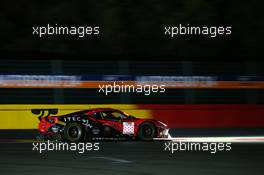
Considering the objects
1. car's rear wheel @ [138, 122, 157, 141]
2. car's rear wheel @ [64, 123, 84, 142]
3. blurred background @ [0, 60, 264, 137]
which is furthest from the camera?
blurred background @ [0, 60, 264, 137]

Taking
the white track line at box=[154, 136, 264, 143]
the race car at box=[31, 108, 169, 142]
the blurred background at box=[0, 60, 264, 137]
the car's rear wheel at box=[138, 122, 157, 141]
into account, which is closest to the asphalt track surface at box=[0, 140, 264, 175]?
the race car at box=[31, 108, 169, 142]

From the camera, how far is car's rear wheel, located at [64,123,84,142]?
52.2 ft

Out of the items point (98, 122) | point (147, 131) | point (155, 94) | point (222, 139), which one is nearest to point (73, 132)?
point (98, 122)

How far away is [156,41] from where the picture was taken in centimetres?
3028

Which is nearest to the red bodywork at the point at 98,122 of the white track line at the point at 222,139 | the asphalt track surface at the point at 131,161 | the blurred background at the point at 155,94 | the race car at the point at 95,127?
the race car at the point at 95,127

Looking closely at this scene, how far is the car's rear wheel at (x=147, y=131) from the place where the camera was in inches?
648

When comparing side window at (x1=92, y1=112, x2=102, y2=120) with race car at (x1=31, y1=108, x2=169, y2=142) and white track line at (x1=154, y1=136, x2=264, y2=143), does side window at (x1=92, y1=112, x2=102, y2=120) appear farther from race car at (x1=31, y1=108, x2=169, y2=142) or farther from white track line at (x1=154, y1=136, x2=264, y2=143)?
white track line at (x1=154, y1=136, x2=264, y2=143)

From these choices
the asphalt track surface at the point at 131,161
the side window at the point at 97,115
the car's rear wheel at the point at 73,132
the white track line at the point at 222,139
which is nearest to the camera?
the asphalt track surface at the point at 131,161

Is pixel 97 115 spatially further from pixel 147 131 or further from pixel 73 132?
pixel 147 131

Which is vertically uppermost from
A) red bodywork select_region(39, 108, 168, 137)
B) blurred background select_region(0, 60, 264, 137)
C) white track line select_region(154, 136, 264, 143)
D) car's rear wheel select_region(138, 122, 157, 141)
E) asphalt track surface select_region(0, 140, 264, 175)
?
blurred background select_region(0, 60, 264, 137)

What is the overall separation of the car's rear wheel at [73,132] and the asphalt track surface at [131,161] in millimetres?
631

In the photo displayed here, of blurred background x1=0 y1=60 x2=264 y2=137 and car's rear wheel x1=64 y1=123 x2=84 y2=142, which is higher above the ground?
blurred background x1=0 y1=60 x2=264 y2=137

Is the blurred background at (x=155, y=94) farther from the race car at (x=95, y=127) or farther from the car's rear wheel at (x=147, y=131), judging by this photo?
the race car at (x=95, y=127)

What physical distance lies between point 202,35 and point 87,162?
1945cm
